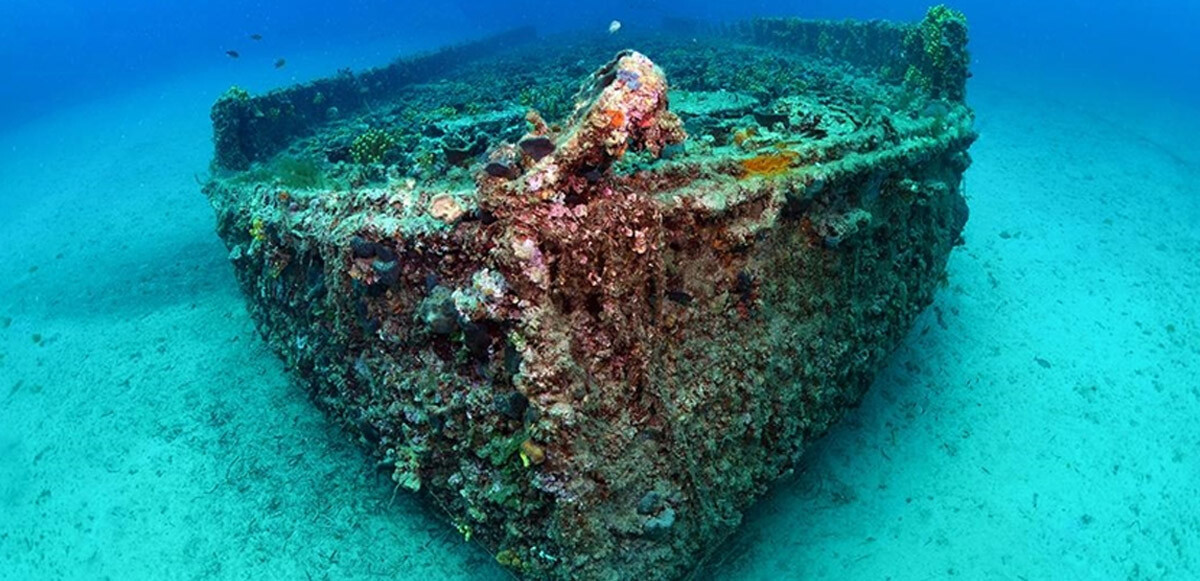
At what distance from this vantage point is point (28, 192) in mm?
17797

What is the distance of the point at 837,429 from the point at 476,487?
11.3ft

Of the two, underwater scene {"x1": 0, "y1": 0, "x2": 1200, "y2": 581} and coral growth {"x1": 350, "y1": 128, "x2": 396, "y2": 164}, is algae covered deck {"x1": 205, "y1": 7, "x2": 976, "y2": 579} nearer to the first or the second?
underwater scene {"x1": 0, "y1": 0, "x2": 1200, "y2": 581}

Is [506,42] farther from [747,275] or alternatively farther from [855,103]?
[747,275]

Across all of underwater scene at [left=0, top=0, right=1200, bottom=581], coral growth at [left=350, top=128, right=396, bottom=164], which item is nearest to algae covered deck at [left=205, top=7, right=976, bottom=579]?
underwater scene at [left=0, top=0, right=1200, bottom=581]

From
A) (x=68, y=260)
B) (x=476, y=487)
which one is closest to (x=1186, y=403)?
(x=476, y=487)

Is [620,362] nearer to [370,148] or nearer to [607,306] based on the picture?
[607,306]

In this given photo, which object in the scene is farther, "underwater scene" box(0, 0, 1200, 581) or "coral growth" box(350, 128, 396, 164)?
"coral growth" box(350, 128, 396, 164)

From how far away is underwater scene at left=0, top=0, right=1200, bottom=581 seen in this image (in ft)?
11.5

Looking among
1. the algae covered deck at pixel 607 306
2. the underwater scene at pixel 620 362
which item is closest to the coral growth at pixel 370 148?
the underwater scene at pixel 620 362

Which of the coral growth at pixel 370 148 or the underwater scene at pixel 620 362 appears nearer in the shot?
the underwater scene at pixel 620 362

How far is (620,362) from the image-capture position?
363 centimetres

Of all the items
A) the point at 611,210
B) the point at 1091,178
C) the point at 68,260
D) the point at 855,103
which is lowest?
the point at 1091,178

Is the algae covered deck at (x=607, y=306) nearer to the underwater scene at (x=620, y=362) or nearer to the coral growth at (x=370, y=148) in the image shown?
the underwater scene at (x=620, y=362)

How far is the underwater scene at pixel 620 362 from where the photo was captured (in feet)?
11.5
